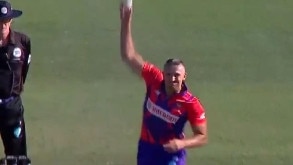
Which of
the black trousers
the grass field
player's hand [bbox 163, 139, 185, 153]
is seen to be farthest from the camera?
the grass field

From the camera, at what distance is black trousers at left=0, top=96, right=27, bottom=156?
877 centimetres

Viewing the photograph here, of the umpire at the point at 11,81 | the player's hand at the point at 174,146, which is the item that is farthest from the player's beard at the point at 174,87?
the umpire at the point at 11,81

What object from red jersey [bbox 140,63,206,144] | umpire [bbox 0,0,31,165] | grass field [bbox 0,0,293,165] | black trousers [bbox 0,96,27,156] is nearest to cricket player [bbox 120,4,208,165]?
red jersey [bbox 140,63,206,144]

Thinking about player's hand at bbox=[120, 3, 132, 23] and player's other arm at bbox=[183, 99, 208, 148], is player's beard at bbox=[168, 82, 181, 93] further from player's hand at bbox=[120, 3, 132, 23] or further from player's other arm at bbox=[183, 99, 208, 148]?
player's hand at bbox=[120, 3, 132, 23]

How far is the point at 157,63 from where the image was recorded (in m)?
12.8

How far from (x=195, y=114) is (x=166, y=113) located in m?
0.26

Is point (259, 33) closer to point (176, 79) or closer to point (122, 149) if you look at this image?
point (122, 149)

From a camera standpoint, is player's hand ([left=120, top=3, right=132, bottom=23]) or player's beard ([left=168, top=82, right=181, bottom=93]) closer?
player's beard ([left=168, top=82, right=181, bottom=93])

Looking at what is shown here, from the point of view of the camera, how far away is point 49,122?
10992 millimetres

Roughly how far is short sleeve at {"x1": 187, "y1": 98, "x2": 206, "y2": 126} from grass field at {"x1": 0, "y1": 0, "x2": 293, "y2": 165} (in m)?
2.55

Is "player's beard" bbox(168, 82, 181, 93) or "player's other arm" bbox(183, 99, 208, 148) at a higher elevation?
"player's beard" bbox(168, 82, 181, 93)

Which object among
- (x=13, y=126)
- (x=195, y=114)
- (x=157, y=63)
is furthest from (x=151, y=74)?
(x=157, y=63)

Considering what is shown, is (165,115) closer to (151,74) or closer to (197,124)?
(197,124)

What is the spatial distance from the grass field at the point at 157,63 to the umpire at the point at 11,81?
3.73 feet
